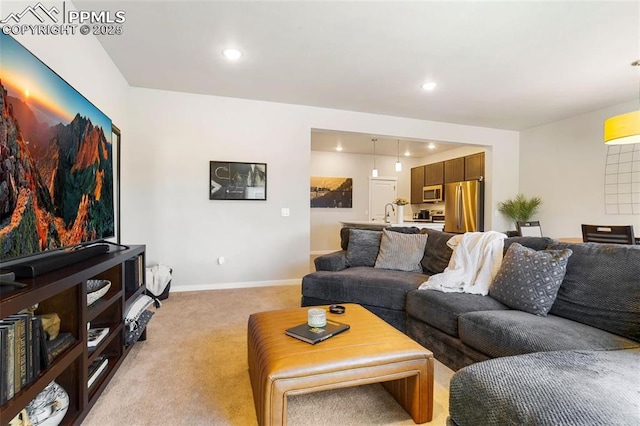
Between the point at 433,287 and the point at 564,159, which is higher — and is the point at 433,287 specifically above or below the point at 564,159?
below

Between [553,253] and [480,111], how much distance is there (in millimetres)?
3187

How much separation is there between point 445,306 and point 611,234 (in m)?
2.12

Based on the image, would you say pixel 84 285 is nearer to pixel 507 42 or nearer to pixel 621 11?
pixel 507 42

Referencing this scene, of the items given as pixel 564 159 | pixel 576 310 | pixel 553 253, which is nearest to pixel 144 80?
pixel 553 253

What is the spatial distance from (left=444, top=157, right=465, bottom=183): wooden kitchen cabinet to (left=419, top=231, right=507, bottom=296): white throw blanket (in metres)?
4.17

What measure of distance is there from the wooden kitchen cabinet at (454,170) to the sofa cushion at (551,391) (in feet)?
17.8

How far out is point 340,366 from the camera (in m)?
1.32

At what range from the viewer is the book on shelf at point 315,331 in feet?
4.85

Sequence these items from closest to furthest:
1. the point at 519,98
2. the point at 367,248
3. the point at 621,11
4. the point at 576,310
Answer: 1. the point at 576,310
2. the point at 621,11
3. the point at 367,248
4. the point at 519,98

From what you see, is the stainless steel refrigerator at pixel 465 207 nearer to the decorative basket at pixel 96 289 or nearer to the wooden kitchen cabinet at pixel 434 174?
the wooden kitchen cabinet at pixel 434 174

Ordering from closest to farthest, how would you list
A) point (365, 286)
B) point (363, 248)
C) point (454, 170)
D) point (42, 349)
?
point (42, 349), point (365, 286), point (363, 248), point (454, 170)

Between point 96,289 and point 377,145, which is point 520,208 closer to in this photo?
point 377,145

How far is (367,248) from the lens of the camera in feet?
10.9

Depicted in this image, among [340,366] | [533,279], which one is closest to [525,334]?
[533,279]
